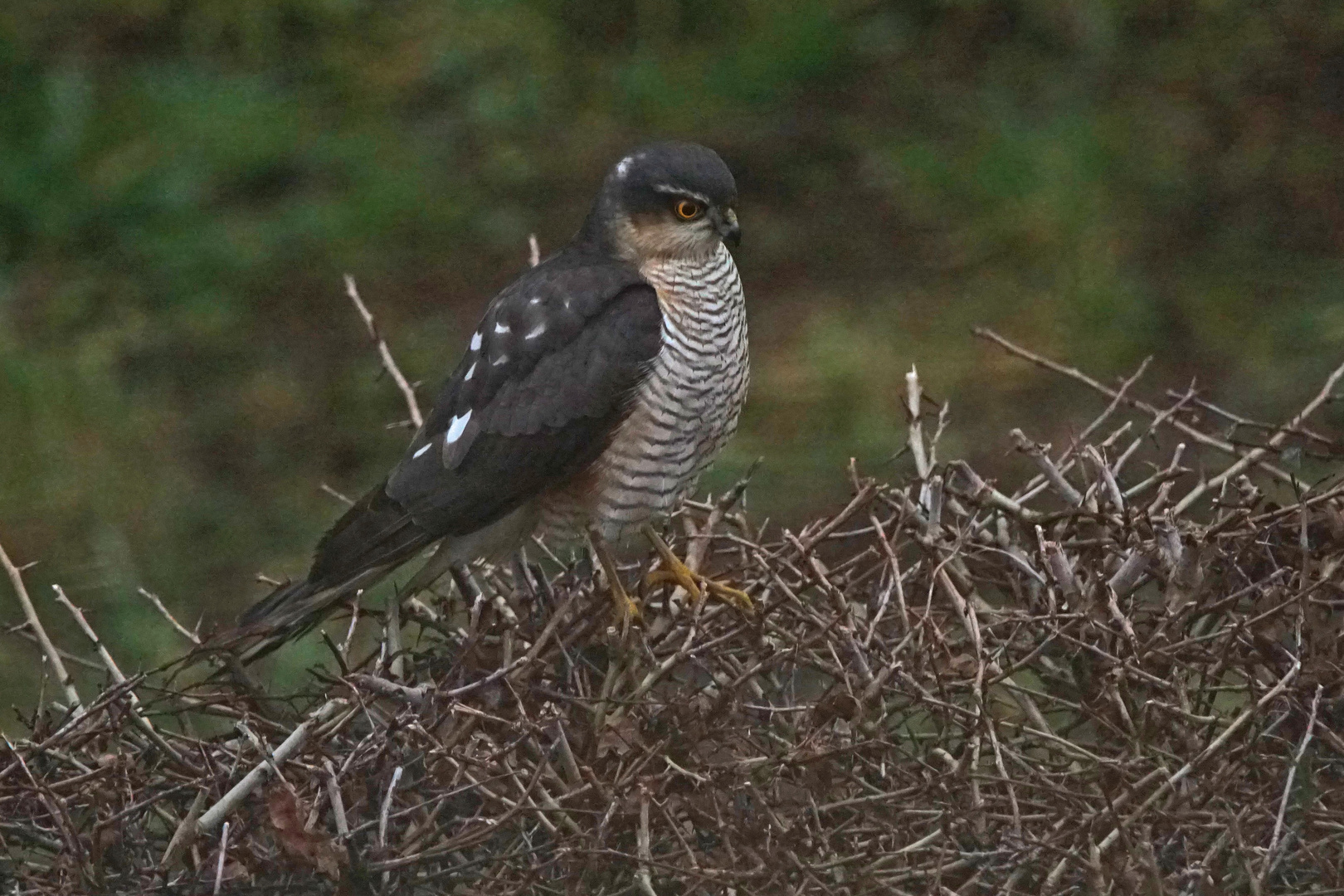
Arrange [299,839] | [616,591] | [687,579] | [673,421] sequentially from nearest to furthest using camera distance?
[299,839] → [616,591] → [687,579] → [673,421]

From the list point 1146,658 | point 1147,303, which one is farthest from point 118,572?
point 1146,658

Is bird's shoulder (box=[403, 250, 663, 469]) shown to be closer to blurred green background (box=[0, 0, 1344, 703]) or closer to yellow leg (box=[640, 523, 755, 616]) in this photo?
yellow leg (box=[640, 523, 755, 616])

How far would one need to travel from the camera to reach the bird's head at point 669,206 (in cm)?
352

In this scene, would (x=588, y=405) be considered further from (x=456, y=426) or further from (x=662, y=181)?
(x=662, y=181)

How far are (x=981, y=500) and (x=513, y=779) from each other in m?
0.70

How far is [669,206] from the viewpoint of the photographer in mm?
3531

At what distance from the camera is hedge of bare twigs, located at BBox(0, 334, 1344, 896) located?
2.11m

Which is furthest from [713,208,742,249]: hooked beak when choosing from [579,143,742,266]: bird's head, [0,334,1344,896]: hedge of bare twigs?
[0,334,1344,896]: hedge of bare twigs

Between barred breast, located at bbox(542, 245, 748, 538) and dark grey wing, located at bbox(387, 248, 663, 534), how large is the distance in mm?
29

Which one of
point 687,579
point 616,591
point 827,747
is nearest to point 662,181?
point 687,579

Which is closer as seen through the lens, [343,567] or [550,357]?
[343,567]

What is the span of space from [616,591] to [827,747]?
599 mm

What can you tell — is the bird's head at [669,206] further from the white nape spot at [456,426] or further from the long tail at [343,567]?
the long tail at [343,567]

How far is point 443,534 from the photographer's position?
11.1 feet
